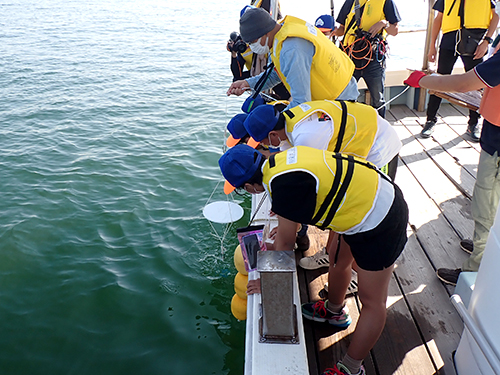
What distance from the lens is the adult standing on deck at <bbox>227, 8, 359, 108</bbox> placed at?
2.44m

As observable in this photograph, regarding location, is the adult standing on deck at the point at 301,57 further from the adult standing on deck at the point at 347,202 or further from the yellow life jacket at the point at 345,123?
the adult standing on deck at the point at 347,202

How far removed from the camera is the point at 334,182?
1557 millimetres

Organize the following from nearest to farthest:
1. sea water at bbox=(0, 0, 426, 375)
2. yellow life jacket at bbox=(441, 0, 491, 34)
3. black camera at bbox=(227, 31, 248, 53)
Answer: sea water at bbox=(0, 0, 426, 375), yellow life jacket at bbox=(441, 0, 491, 34), black camera at bbox=(227, 31, 248, 53)

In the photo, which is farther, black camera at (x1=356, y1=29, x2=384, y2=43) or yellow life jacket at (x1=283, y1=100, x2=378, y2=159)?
black camera at (x1=356, y1=29, x2=384, y2=43)

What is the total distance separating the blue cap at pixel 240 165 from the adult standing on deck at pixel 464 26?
3519 mm

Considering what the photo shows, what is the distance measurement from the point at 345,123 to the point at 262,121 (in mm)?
441

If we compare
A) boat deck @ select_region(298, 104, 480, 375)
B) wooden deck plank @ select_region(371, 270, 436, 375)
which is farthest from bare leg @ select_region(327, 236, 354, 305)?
wooden deck plank @ select_region(371, 270, 436, 375)

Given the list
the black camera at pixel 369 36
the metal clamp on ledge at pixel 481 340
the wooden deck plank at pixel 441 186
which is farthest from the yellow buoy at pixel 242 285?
the black camera at pixel 369 36

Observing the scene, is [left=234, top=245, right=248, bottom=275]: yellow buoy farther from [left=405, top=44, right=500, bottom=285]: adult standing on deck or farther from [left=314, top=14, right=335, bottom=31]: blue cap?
[left=314, top=14, right=335, bottom=31]: blue cap

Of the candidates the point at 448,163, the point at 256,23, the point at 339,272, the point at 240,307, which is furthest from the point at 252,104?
the point at 448,163

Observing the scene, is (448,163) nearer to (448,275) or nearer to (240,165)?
(448,275)

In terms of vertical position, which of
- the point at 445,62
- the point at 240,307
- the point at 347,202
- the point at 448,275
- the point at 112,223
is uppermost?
the point at 347,202

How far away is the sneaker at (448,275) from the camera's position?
2.56 meters

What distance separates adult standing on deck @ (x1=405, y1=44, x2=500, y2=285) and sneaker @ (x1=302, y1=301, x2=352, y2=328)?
77cm
